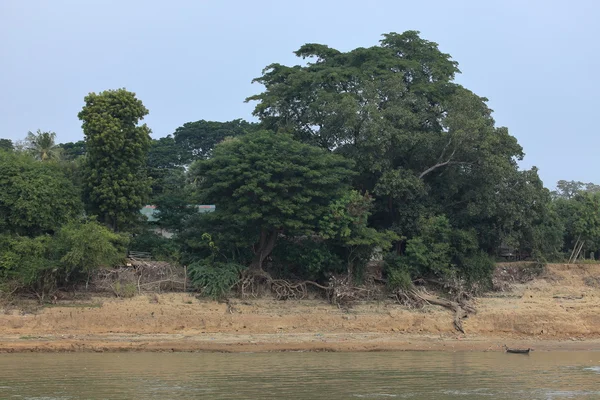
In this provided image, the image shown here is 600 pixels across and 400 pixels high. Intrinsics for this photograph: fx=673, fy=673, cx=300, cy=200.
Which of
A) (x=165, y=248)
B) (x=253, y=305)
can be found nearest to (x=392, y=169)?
(x=253, y=305)

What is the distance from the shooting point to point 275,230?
29.7 meters

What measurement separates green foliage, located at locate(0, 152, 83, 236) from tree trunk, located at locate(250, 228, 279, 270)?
26.4ft

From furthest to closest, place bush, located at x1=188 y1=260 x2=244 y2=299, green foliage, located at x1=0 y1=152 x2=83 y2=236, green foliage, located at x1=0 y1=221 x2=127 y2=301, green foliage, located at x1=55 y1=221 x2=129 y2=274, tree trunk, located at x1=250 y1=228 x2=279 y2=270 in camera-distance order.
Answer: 1. tree trunk, located at x1=250 y1=228 x2=279 y2=270
2. bush, located at x1=188 y1=260 x2=244 y2=299
3. green foliage, located at x1=0 y1=152 x2=83 y2=236
4. green foliage, located at x1=0 y1=221 x2=127 y2=301
5. green foliage, located at x1=55 y1=221 x2=129 y2=274

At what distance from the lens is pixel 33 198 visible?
91.5 feet

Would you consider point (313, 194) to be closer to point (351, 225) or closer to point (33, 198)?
point (351, 225)

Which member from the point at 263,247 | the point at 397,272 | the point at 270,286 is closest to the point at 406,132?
the point at 397,272

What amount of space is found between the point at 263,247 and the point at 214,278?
2.79 meters

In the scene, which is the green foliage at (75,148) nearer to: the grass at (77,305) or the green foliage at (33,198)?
the green foliage at (33,198)

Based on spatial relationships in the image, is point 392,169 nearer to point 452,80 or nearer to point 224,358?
point 452,80

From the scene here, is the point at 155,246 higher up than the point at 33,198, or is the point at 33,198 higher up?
the point at 33,198

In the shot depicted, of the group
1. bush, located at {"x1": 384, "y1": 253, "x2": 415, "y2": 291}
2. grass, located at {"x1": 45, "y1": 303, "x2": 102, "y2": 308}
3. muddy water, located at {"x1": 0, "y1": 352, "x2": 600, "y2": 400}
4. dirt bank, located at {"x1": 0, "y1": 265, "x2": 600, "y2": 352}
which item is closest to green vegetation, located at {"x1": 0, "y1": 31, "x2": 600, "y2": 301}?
bush, located at {"x1": 384, "y1": 253, "x2": 415, "y2": 291}

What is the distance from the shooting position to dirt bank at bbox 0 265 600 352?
25.6m

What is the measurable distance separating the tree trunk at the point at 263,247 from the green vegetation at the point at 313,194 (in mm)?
74

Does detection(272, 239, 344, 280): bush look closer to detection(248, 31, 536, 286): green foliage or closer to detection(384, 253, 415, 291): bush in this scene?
detection(384, 253, 415, 291): bush
